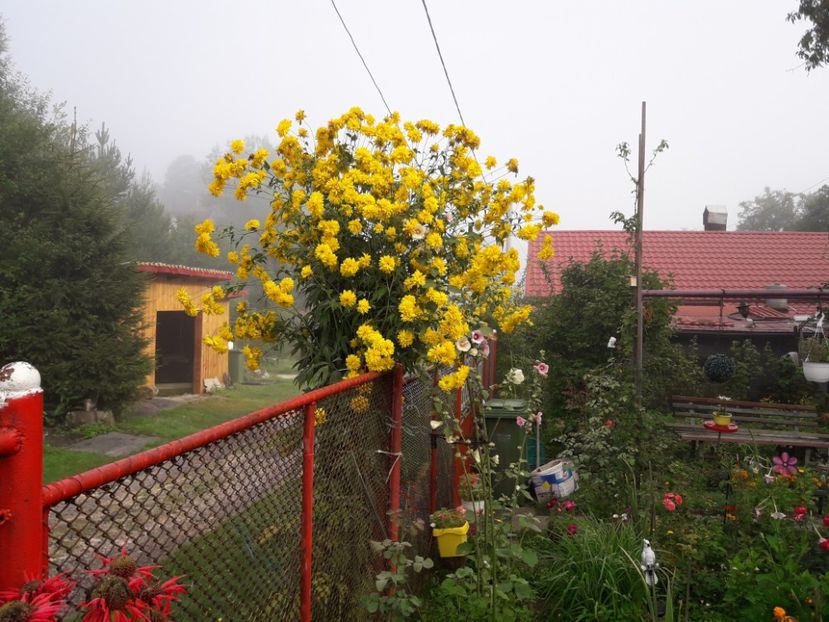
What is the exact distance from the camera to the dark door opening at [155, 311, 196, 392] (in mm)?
17062

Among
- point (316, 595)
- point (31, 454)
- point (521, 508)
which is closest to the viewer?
point (31, 454)

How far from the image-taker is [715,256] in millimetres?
14195

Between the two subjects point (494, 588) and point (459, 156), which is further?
point (459, 156)

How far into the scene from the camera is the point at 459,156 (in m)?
3.53

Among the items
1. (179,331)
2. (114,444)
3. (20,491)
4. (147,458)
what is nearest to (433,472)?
(147,458)

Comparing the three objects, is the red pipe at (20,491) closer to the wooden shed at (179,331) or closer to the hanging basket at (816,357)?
the hanging basket at (816,357)

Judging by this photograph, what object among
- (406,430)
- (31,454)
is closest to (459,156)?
(406,430)

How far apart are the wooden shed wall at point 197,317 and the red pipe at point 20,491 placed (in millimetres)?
11911

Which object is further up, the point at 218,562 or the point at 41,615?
the point at 41,615

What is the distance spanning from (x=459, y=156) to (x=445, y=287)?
0.82 meters

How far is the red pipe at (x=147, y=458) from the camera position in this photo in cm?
102

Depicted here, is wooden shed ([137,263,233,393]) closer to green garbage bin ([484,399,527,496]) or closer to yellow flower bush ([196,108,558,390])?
green garbage bin ([484,399,527,496])

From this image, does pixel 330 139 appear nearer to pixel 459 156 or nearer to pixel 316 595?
pixel 459 156

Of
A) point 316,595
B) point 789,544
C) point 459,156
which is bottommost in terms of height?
point 789,544
